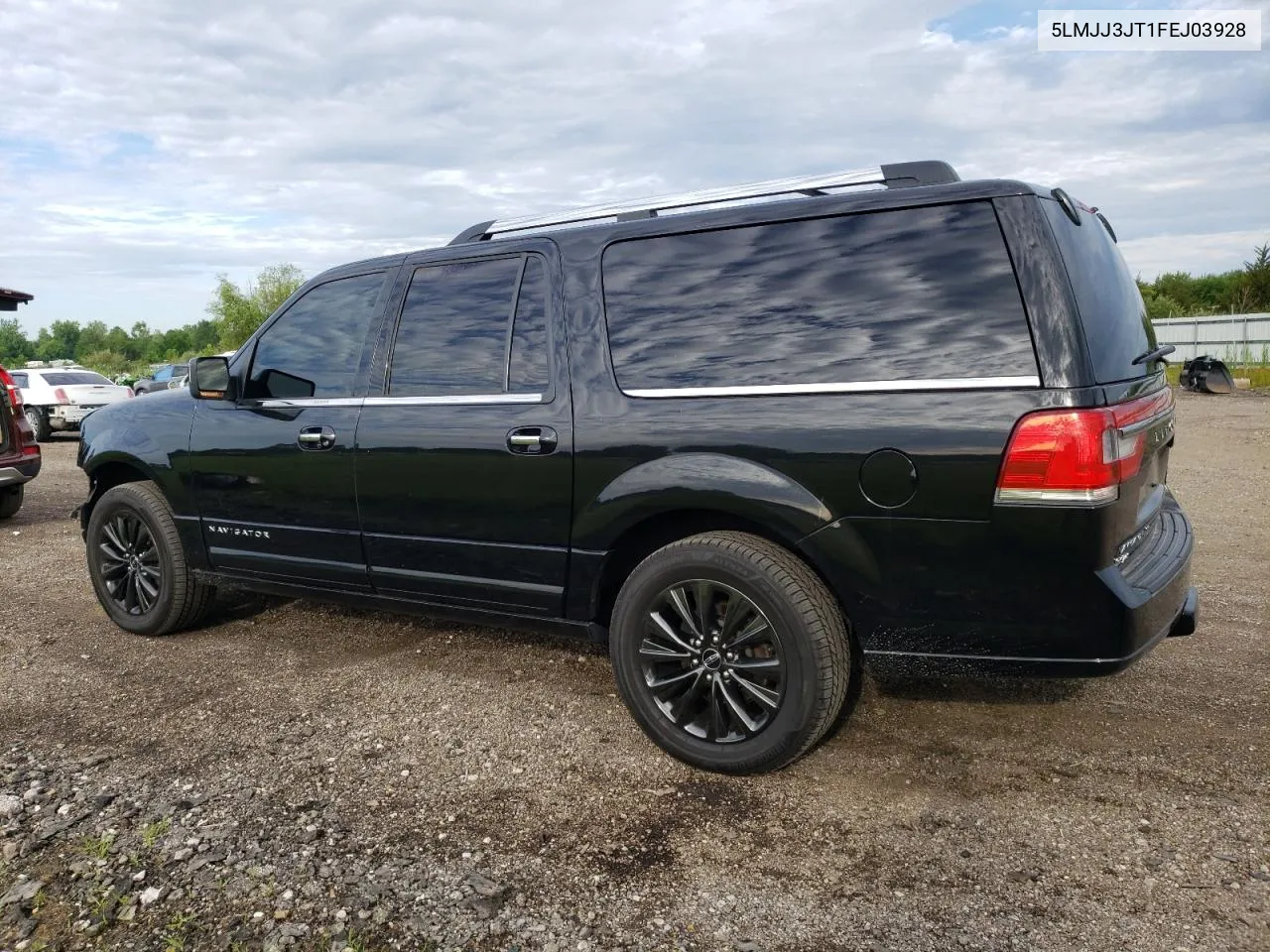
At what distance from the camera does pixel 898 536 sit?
291cm

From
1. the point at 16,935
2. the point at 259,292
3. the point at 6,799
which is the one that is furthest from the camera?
the point at 259,292

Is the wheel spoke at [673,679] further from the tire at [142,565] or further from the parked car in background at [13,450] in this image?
the parked car in background at [13,450]

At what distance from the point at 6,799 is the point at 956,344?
10.8ft

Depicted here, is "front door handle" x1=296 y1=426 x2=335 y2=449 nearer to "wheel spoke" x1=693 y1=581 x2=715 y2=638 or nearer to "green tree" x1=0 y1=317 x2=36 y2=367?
"wheel spoke" x1=693 y1=581 x2=715 y2=638

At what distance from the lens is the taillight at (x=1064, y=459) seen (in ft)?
8.80

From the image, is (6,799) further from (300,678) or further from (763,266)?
(763,266)

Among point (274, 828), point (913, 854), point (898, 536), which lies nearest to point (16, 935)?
point (274, 828)

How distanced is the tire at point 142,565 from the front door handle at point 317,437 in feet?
3.63

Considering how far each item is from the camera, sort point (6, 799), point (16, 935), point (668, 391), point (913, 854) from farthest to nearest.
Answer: point (668, 391) < point (6, 799) < point (913, 854) < point (16, 935)

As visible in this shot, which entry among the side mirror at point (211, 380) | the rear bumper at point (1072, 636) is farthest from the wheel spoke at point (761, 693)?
the side mirror at point (211, 380)

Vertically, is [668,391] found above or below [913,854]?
above

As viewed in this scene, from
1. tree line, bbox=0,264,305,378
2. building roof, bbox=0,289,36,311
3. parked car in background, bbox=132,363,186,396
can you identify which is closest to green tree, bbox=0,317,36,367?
tree line, bbox=0,264,305,378

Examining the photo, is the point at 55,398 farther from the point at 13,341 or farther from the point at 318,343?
the point at 13,341

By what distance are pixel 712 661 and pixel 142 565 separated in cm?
325
